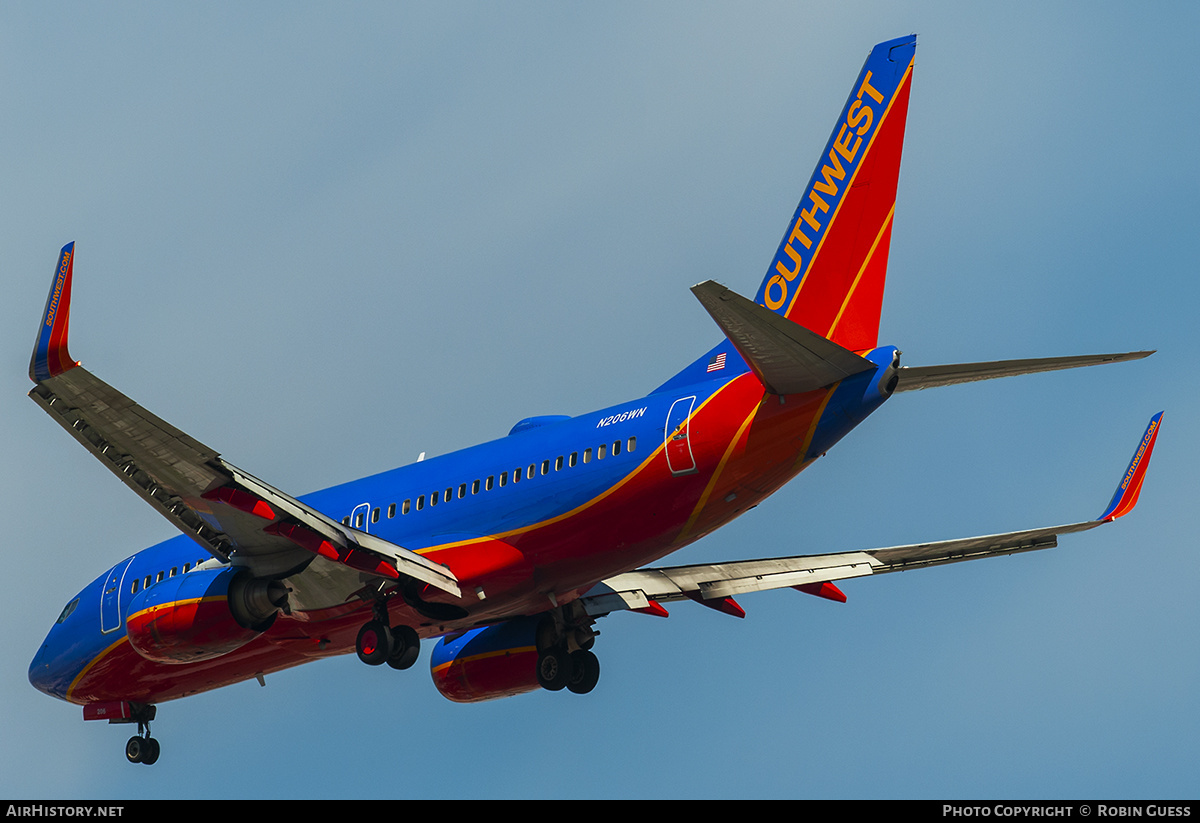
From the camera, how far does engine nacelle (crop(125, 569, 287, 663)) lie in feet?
90.4

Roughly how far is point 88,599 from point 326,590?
7842 millimetres

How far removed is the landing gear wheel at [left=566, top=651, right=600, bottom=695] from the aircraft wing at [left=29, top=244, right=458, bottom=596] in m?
5.02

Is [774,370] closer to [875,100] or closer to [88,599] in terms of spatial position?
[875,100]

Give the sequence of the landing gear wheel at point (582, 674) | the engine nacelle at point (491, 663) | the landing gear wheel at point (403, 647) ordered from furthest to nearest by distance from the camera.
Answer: the engine nacelle at point (491, 663) < the landing gear wheel at point (582, 674) < the landing gear wheel at point (403, 647)

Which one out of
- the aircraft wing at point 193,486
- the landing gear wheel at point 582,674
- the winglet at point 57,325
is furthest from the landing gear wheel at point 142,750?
the winglet at point 57,325

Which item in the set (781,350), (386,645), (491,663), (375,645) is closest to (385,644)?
(386,645)

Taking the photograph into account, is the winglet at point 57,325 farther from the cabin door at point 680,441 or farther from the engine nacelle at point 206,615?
the cabin door at point 680,441

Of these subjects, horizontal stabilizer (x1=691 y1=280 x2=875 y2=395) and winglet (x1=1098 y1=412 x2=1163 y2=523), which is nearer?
horizontal stabilizer (x1=691 y1=280 x2=875 y2=395)

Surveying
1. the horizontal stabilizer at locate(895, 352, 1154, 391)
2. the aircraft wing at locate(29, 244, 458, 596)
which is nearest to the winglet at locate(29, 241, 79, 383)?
the aircraft wing at locate(29, 244, 458, 596)

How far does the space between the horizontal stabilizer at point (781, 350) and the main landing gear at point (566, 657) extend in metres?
9.18

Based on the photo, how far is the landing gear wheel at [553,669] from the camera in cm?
3133

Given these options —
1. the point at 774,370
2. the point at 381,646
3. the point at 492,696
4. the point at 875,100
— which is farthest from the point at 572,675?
the point at 875,100

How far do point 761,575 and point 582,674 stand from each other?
436 centimetres

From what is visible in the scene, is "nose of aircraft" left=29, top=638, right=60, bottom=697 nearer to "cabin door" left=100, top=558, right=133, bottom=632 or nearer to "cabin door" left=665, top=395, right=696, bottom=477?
"cabin door" left=100, top=558, right=133, bottom=632
